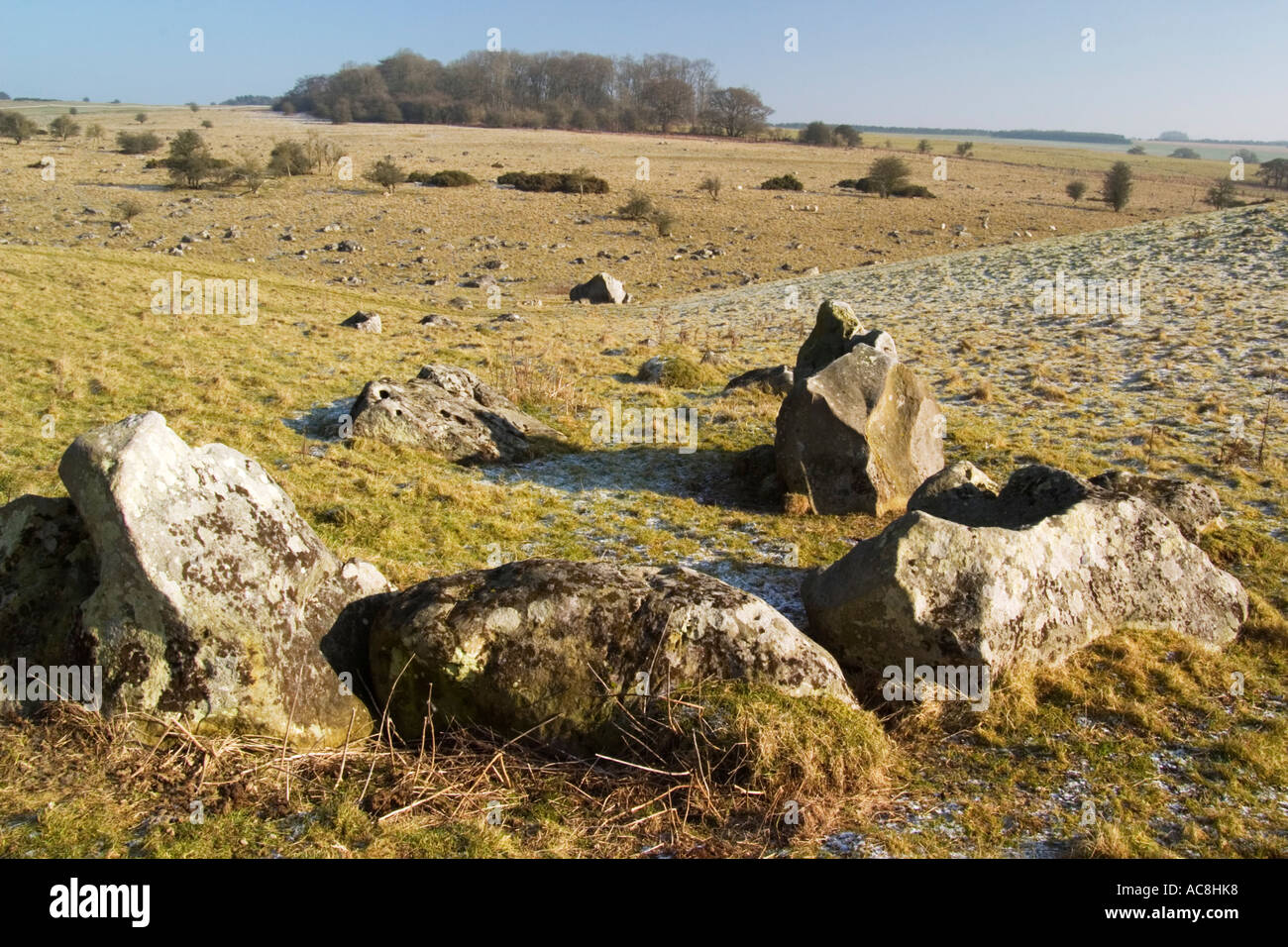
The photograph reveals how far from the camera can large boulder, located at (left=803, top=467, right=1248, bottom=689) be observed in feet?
23.2

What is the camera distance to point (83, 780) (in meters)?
5.34

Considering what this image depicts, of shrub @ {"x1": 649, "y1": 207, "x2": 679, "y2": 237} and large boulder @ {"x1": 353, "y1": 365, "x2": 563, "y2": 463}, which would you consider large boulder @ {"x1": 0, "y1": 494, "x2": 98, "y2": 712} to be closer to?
large boulder @ {"x1": 353, "y1": 365, "x2": 563, "y2": 463}

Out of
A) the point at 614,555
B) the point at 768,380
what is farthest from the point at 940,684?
the point at 768,380

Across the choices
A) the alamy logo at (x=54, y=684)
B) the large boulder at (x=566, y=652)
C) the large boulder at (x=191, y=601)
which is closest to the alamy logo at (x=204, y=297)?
the large boulder at (x=191, y=601)

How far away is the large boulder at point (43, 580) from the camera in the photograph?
19.8 feet

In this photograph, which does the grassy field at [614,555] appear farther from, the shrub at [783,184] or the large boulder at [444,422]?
the shrub at [783,184]

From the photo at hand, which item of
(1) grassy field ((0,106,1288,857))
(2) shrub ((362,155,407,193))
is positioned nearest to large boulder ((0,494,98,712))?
(1) grassy field ((0,106,1288,857))

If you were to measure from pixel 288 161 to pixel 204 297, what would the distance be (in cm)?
4372

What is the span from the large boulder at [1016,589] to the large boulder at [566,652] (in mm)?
818

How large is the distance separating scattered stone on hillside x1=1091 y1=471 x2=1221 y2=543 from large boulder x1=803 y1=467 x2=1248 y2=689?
70.7 inches

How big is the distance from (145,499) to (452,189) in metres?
57.1
